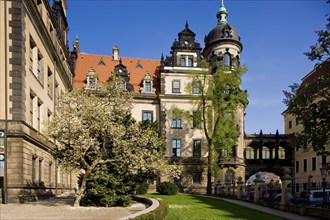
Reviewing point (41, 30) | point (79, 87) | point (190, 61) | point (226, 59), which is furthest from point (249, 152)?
point (41, 30)

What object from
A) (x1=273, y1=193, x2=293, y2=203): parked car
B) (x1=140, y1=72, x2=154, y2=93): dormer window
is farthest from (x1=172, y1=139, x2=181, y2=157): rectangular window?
(x1=273, y1=193, x2=293, y2=203): parked car

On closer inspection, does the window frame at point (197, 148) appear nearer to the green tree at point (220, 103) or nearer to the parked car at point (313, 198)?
the green tree at point (220, 103)

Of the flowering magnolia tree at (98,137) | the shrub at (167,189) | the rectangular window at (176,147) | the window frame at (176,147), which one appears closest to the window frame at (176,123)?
the window frame at (176,147)

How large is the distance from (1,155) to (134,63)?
114 ft

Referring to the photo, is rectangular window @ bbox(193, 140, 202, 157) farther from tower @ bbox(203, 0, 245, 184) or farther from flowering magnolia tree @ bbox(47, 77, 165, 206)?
flowering magnolia tree @ bbox(47, 77, 165, 206)

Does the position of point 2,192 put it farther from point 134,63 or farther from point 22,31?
point 134,63

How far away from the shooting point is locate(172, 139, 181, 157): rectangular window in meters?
46.7

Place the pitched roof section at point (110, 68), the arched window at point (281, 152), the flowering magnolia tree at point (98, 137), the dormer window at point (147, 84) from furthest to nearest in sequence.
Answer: the arched window at point (281, 152) < the pitched roof section at point (110, 68) < the dormer window at point (147, 84) < the flowering magnolia tree at point (98, 137)

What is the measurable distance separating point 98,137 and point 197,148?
2904 centimetres

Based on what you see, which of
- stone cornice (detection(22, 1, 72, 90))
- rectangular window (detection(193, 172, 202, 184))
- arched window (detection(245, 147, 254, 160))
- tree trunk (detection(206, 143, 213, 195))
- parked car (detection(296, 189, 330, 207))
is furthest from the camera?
arched window (detection(245, 147, 254, 160))

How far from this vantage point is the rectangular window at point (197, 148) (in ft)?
153

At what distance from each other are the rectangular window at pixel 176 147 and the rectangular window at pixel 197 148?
201 centimetres

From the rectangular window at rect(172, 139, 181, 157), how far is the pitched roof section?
7.34 meters

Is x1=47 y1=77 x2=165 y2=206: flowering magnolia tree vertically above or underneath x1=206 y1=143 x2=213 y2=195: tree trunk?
above
